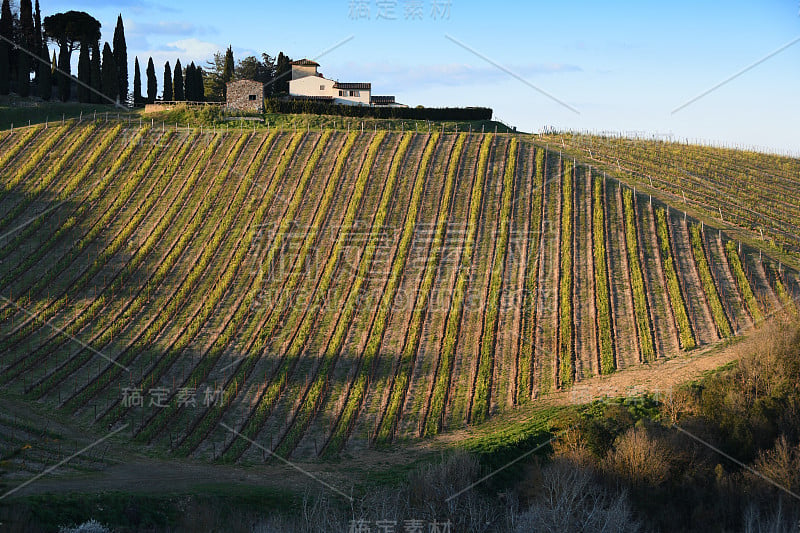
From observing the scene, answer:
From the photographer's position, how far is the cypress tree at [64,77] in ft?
300

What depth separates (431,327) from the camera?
46875 millimetres

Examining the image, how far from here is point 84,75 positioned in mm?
89125

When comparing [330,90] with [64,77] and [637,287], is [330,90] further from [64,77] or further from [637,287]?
[637,287]

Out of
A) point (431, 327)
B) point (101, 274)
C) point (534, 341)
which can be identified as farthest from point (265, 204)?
point (534, 341)

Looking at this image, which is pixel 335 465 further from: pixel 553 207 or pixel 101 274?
pixel 553 207

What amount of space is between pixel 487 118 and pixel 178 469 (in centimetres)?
5789

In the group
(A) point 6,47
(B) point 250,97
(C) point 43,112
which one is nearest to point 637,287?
(B) point 250,97

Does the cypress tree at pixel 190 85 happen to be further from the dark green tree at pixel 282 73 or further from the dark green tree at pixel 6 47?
the dark green tree at pixel 6 47

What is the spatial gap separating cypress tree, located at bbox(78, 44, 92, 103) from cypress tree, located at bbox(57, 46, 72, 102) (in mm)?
3409

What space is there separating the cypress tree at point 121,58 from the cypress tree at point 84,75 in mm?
3415

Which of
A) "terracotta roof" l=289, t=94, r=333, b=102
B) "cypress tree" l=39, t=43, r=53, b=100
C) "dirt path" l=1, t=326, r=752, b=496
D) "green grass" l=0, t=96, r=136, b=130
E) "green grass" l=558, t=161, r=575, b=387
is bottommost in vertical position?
"dirt path" l=1, t=326, r=752, b=496

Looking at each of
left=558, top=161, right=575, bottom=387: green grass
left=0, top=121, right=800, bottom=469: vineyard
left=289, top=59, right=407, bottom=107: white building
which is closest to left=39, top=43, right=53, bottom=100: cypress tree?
left=0, top=121, right=800, bottom=469: vineyard

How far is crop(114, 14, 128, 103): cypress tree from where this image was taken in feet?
302

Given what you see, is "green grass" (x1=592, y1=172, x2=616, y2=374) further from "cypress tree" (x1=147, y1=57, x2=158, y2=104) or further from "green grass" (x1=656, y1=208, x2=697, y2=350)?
"cypress tree" (x1=147, y1=57, x2=158, y2=104)
